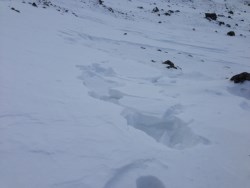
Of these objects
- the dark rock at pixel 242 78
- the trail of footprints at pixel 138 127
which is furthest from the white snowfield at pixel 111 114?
the dark rock at pixel 242 78

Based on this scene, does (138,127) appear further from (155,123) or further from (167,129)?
(167,129)

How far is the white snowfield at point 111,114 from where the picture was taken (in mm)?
2920

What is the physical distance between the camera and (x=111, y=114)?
13.7ft

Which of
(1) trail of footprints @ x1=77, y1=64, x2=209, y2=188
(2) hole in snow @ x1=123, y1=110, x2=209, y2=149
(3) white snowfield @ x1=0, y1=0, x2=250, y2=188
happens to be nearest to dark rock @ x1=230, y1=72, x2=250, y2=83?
(3) white snowfield @ x1=0, y1=0, x2=250, y2=188

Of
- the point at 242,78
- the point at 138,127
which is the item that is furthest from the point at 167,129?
the point at 242,78

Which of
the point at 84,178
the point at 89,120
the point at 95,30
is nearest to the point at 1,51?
the point at 89,120

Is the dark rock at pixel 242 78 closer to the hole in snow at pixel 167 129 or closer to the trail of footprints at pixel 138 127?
the trail of footprints at pixel 138 127

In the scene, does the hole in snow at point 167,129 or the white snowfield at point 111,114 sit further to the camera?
the hole in snow at point 167,129

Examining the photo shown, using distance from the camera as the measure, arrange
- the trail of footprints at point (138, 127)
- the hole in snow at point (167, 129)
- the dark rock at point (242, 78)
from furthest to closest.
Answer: the dark rock at point (242, 78) → the hole in snow at point (167, 129) → the trail of footprints at point (138, 127)

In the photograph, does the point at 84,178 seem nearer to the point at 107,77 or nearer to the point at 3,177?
the point at 3,177

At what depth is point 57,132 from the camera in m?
3.42

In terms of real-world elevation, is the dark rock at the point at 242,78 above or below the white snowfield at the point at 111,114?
above

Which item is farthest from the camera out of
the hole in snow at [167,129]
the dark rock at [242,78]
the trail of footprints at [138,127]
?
the dark rock at [242,78]

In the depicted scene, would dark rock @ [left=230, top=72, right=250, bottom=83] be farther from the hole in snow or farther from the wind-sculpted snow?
the hole in snow
